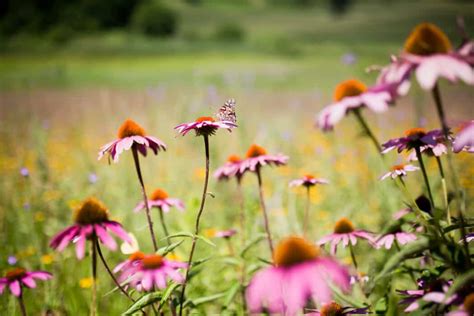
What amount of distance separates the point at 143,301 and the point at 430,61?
0.68 m

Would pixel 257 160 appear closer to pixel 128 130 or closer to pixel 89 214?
pixel 128 130

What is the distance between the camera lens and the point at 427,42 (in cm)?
64

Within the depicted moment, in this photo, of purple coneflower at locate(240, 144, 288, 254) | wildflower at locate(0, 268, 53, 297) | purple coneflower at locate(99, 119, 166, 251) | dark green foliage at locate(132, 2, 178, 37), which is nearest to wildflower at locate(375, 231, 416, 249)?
purple coneflower at locate(240, 144, 288, 254)

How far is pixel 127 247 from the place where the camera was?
1097 mm

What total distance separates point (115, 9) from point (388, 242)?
12.4 metres

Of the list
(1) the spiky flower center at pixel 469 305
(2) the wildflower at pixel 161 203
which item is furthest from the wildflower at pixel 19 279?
(1) the spiky flower center at pixel 469 305

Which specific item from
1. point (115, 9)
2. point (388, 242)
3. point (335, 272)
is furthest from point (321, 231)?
point (115, 9)

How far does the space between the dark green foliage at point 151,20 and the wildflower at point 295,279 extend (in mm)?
13814

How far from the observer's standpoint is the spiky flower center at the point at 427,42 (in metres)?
0.63

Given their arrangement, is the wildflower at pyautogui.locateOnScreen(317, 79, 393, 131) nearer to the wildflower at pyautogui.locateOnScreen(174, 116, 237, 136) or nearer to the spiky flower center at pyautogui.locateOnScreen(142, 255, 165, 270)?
the wildflower at pyautogui.locateOnScreen(174, 116, 237, 136)

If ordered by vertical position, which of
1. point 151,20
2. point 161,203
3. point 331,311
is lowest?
point 331,311

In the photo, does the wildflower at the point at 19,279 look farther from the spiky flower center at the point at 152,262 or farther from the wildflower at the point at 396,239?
the wildflower at the point at 396,239

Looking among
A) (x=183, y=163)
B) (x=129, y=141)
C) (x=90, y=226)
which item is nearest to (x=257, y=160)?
(x=129, y=141)

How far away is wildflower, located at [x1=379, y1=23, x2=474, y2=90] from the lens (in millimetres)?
553
